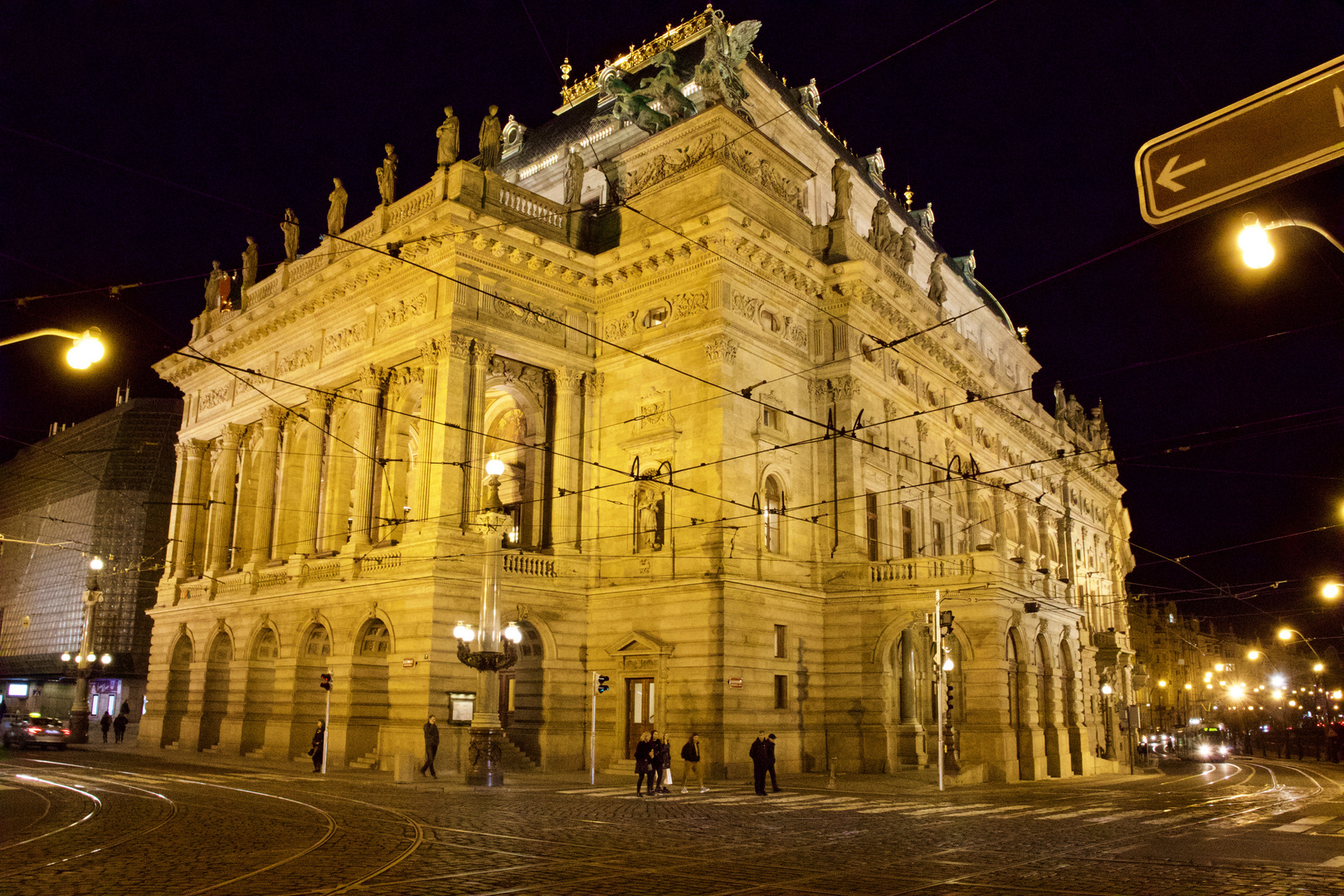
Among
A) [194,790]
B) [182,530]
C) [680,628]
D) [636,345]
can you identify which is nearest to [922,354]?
[636,345]

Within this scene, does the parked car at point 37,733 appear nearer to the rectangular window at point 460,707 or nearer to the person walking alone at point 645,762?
the rectangular window at point 460,707

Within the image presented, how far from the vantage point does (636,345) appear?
Result: 35750mm

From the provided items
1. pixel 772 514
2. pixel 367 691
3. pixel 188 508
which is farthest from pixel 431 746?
pixel 188 508

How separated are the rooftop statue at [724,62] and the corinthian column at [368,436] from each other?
15.0 meters

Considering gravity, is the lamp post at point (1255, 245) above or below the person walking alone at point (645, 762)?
above

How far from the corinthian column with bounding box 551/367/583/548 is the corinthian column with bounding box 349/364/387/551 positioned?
623cm

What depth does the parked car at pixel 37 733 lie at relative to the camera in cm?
4353

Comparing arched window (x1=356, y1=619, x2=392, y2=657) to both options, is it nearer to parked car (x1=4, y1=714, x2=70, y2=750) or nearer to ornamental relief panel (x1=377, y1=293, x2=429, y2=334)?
ornamental relief panel (x1=377, y1=293, x2=429, y2=334)

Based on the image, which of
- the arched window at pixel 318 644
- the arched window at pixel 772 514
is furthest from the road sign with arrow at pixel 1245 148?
the arched window at pixel 318 644

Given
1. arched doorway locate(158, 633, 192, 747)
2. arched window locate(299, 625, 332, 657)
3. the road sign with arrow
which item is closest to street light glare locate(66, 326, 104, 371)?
the road sign with arrow

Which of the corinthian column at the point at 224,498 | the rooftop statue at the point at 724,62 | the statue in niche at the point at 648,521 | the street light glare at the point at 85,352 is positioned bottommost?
the street light glare at the point at 85,352

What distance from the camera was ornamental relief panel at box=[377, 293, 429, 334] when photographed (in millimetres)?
35094

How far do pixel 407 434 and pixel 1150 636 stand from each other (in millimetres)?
83727

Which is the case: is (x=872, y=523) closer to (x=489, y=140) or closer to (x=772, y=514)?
(x=772, y=514)
